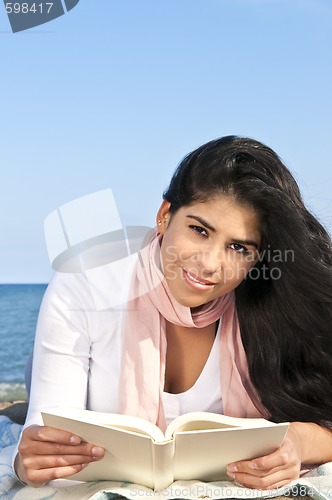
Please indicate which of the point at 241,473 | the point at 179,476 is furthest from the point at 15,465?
the point at 241,473

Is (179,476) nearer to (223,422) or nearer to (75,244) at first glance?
(223,422)

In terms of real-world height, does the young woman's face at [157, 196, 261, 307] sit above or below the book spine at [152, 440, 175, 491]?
above

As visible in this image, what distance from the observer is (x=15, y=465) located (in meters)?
2.19

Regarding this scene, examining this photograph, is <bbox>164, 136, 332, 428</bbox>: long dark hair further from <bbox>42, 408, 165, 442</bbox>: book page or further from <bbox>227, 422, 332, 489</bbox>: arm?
<bbox>42, 408, 165, 442</bbox>: book page

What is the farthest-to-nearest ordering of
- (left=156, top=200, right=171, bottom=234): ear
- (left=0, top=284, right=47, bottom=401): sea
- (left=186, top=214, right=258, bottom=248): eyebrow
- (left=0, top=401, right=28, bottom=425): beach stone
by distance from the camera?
(left=0, top=284, right=47, bottom=401): sea
(left=0, top=401, right=28, bottom=425): beach stone
(left=156, top=200, right=171, bottom=234): ear
(left=186, top=214, right=258, bottom=248): eyebrow

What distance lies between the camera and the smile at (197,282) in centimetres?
237

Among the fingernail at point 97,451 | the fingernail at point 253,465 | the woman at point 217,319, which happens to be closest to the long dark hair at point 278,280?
the woman at point 217,319

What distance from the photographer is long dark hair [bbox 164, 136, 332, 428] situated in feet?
7.75

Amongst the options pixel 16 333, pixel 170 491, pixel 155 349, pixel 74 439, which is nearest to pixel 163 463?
pixel 170 491

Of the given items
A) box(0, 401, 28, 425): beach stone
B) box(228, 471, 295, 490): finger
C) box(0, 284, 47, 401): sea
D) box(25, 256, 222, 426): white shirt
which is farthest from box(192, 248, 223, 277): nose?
box(0, 284, 47, 401): sea

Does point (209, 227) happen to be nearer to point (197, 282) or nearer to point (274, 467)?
point (197, 282)

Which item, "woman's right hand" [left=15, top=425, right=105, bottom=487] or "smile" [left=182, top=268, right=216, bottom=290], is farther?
"smile" [left=182, top=268, right=216, bottom=290]

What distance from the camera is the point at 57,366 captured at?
2346 millimetres

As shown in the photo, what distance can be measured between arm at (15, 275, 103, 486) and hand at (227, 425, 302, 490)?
1.37 feet
